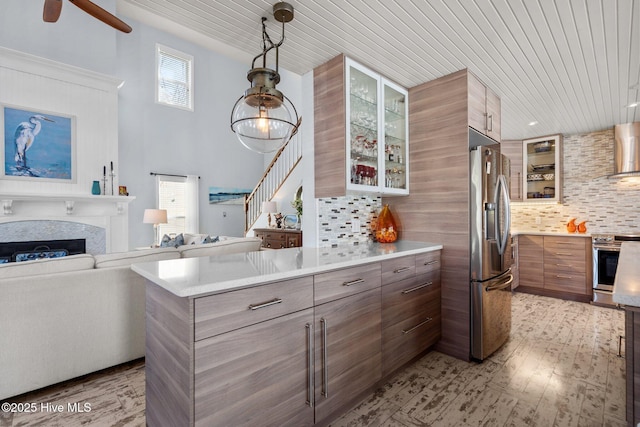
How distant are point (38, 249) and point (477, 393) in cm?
543

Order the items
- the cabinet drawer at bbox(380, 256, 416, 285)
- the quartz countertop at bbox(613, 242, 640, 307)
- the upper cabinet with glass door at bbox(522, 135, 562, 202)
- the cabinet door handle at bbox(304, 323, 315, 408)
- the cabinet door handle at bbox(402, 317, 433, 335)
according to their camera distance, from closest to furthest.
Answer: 1. the quartz countertop at bbox(613, 242, 640, 307)
2. the cabinet door handle at bbox(304, 323, 315, 408)
3. the cabinet drawer at bbox(380, 256, 416, 285)
4. the cabinet door handle at bbox(402, 317, 433, 335)
5. the upper cabinet with glass door at bbox(522, 135, 562, 202)

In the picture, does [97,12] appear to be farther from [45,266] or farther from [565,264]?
[565,264]

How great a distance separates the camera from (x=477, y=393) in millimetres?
2146

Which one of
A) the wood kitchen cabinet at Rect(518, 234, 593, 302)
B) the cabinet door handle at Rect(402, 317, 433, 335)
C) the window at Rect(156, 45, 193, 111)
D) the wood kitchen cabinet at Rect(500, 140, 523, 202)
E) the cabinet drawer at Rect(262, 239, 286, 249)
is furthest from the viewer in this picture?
the window at Rect(156, 45, 193, 111)

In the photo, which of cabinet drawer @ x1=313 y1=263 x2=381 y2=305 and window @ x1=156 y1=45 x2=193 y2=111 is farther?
window @ x1=156 y1=45 x2=193 y2=111

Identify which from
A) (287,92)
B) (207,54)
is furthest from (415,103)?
(207,54)

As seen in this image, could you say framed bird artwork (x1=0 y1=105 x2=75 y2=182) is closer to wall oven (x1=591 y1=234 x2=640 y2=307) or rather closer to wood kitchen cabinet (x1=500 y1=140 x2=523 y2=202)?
wood kitchen cabinet (x1=500 y1=140 x2=523 y2=202)

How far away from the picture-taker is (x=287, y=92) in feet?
26.1

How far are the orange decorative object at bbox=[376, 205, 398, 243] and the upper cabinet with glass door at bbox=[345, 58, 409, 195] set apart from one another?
0.91 feet

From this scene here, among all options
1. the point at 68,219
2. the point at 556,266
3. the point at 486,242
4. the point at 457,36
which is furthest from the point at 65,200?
the point at 556,266

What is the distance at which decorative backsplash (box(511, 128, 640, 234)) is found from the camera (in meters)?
4.39

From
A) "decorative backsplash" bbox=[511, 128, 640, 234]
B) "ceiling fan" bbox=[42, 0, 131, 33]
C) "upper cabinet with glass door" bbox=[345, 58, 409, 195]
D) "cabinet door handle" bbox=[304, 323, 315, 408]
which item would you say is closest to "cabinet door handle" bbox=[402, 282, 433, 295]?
"upper cabinet with glass door" bbox=[345, 58, 409, 195]

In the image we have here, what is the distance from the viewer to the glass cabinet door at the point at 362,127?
2475 mm

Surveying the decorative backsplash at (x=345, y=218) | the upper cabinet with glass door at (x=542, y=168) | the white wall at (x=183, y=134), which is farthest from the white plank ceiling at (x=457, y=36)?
the white wall at (x=183, y=134)
